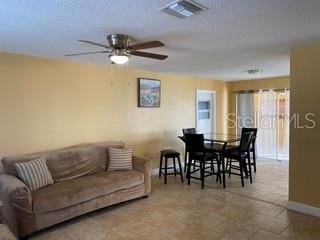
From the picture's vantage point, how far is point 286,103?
6.44 meters

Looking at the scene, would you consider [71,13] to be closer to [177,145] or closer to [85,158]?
[85,158]

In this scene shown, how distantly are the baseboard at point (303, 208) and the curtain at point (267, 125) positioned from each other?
3515 millimetres

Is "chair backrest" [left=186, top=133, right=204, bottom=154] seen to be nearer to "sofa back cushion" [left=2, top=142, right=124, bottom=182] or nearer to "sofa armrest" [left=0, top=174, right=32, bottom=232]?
"sofa back cushion" [left=2, top=142, right=124, bottom=182]

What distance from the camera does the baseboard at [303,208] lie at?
330 cm

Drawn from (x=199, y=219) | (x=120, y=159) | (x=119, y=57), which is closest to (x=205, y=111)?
(x=120, y=159)

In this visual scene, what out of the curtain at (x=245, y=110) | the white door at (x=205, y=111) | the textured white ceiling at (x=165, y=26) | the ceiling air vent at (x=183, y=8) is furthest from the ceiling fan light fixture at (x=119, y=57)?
the curtain at (x=245, y=110)

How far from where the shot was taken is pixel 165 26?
7.93 feet

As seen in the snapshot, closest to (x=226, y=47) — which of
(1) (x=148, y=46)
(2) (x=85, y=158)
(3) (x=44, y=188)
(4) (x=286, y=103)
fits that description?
(1) (x=148, y=46)

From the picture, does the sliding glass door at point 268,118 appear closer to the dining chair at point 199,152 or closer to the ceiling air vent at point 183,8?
the dining chair at point 199,152

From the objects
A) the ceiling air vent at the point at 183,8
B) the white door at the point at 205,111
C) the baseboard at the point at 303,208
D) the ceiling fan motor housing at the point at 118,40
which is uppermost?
the ceiling air vent at the point at 183,8

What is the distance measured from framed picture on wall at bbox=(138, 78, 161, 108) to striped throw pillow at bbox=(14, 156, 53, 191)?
2304 mm

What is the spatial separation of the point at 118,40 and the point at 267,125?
541 centimetres

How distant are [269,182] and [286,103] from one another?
2578 millimetres

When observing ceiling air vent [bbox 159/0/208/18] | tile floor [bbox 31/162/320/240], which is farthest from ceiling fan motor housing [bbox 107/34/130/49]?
tile floor [bbox 31/162/320/240]
